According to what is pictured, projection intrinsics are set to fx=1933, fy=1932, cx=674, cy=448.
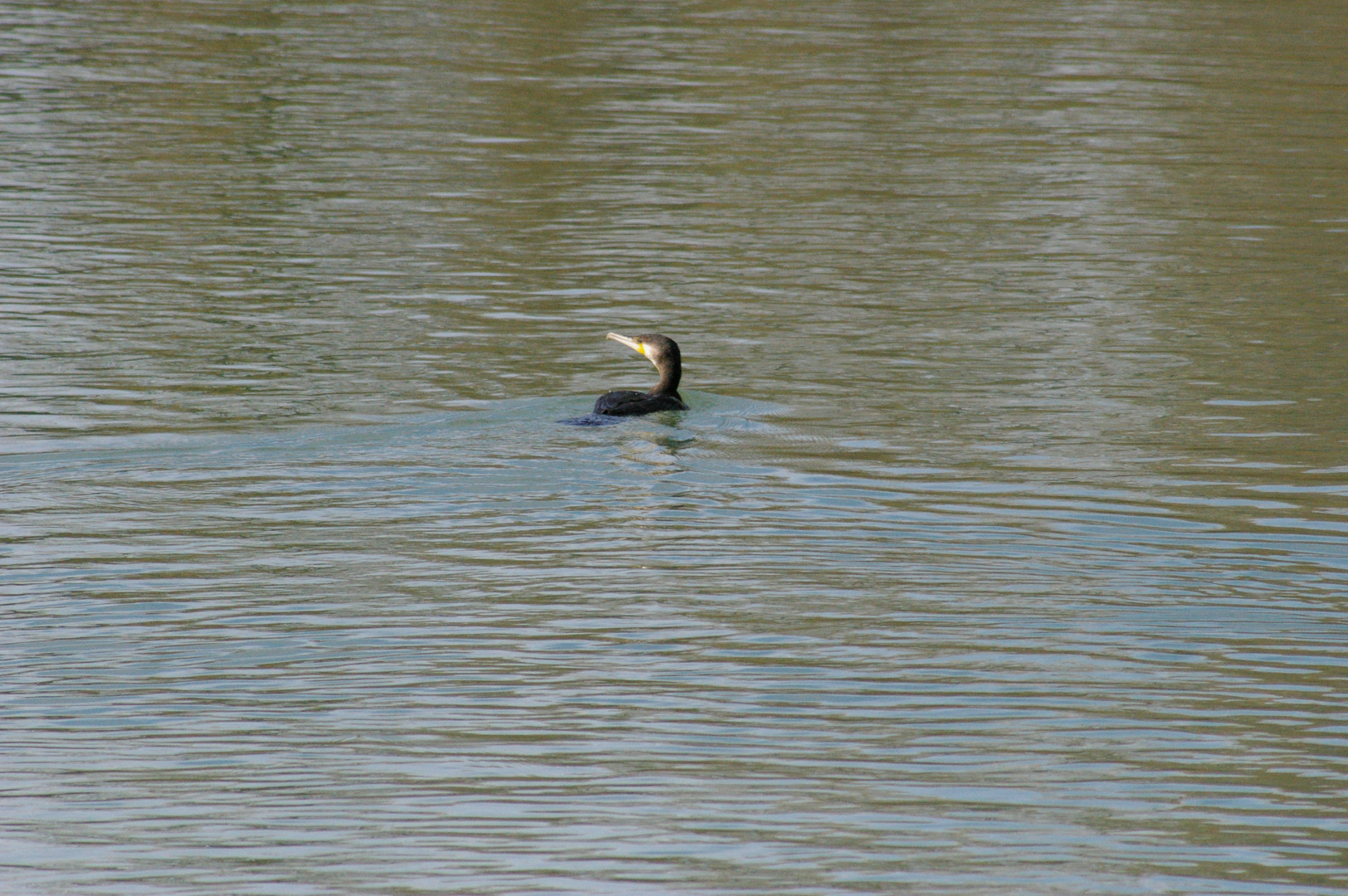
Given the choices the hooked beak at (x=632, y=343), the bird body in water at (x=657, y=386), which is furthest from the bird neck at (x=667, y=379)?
the hooked beak at (x=632, y=343)

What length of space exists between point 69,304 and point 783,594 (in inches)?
384

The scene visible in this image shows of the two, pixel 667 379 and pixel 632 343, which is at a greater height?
pixel 632 343

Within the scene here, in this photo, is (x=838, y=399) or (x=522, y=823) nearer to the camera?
(x=522, y=823)

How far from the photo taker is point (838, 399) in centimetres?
1466

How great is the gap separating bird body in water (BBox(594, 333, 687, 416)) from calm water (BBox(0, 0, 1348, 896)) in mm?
161

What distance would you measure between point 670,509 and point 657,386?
3262 mm

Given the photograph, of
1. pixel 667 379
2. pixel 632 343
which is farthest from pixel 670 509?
pixel 632 343

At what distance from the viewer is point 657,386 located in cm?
1442

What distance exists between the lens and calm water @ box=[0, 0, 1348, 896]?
6.80 metres

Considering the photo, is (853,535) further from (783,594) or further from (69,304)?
(69,304)

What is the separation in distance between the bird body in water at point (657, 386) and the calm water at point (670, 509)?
0.16m

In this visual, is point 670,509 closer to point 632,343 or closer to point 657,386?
point 657,386

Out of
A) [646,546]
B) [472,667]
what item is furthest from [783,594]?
[472,667]

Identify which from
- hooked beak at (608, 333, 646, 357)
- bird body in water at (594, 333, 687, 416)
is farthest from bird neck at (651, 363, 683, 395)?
hooked beak at (608, 333, 646, 357)
